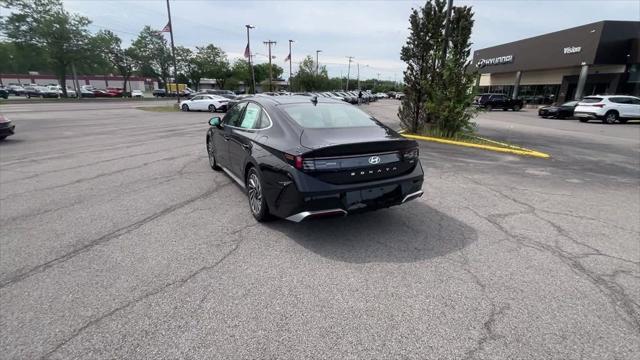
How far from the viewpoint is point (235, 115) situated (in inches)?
208

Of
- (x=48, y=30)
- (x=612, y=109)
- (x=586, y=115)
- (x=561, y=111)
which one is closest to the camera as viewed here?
Answer: (x=612, y=109)

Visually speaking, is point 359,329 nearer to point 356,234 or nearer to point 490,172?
point 356,234

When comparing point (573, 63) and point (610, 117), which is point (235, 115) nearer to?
point (610, 117)

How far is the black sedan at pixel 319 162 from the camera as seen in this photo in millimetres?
3342

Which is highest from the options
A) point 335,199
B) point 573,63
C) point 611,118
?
point 573,63

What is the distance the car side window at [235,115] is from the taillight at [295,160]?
193 cm

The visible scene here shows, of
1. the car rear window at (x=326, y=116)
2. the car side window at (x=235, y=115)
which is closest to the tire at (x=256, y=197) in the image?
the car rear window at (x=326, y=116)

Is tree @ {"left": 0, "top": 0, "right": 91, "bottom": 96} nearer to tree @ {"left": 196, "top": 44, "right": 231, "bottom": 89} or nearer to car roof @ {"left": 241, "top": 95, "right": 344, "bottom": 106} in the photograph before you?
tree @ {"left": 196, "top": 44, "right": 231, "bottom": 89}

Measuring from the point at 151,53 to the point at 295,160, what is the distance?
83.6 m

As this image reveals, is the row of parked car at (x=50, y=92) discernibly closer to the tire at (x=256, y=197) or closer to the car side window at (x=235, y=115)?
the car side window at (x=235, y=115)

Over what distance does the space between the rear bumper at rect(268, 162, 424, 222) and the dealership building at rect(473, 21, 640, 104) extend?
22635mm

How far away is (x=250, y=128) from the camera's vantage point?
454 centimetres

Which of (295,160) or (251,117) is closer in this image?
(295,160)

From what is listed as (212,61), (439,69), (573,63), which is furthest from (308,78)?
(439,69)
